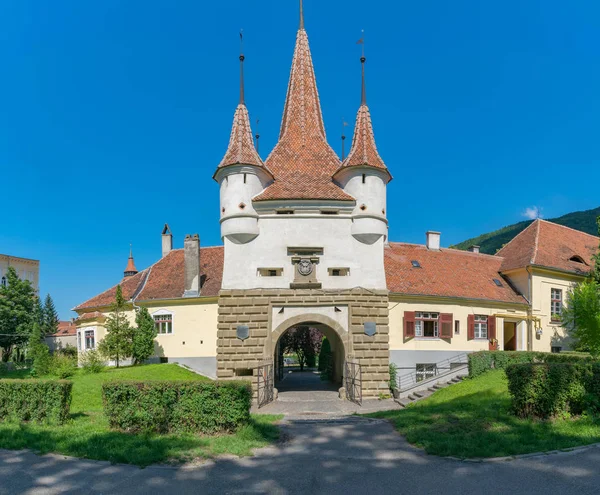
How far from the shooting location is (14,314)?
49.6 meters

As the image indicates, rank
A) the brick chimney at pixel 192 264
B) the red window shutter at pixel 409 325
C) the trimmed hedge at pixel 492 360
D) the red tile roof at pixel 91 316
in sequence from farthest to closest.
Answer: the red tile roof at pixel 91 316 → the brick chimney at pixel 192 264 → the red window shutter at pixel 409 325 → the trimmed hedge at pixel 492 360

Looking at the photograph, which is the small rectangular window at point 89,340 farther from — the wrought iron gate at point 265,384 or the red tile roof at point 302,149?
the red tile roof at point 302,149

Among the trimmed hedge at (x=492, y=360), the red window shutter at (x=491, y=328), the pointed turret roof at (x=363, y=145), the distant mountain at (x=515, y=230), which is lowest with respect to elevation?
the trimmed hedge at (x=492, y=360)

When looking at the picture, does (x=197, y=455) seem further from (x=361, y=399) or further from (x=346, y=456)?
(x=361, y=399)

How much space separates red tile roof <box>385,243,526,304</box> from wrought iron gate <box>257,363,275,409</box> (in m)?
9.04

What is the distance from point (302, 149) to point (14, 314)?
37236 mm

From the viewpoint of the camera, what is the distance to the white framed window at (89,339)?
1294 inches

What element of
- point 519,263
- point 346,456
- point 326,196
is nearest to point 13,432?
point 346,456

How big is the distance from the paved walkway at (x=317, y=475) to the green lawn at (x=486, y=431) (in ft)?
1.89

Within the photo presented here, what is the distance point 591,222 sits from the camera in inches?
3578

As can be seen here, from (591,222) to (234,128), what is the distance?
85043 millimetres

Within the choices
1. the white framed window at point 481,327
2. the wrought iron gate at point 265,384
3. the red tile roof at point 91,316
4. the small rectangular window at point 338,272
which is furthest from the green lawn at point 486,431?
the red tile roof at point 91,316

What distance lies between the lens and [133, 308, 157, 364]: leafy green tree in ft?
96.2

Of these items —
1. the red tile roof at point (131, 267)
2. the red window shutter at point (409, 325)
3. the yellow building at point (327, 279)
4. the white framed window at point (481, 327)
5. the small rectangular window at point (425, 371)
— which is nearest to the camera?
the yellow building at point (327, 279)
